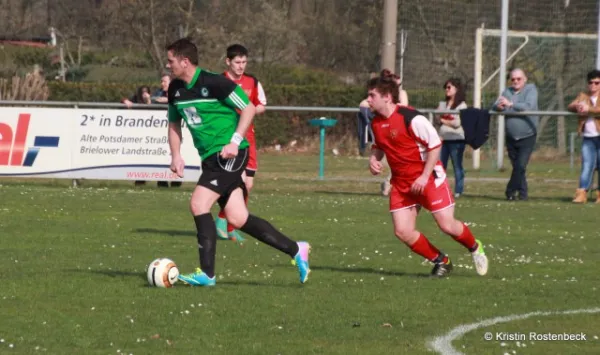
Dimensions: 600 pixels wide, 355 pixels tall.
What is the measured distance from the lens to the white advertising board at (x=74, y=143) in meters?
20.8

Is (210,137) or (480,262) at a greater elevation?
(210,137)

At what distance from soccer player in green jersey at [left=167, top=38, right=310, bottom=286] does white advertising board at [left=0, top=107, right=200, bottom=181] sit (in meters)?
11.2

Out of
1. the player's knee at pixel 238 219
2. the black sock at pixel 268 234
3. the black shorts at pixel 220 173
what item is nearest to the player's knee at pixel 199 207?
the black shorts at pixel 220 173

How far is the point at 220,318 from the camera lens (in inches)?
320

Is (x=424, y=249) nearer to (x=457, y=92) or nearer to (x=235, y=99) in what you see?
(x=235, y=99)

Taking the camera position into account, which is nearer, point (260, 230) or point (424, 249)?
point (260, 230)

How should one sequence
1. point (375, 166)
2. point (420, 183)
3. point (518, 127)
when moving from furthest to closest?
1. point (518, 127)
2. point (375, 166)
3. point (420, 183)

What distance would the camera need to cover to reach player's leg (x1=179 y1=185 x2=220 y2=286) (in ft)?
31.2

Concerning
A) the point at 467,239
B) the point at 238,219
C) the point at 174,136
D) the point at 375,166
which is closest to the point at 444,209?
the point at 467,239

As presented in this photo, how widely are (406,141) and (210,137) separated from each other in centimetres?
175

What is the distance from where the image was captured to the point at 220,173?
9.52 meters

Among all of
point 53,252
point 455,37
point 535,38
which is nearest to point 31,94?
point 455,37

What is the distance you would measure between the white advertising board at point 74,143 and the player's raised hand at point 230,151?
11.5 m

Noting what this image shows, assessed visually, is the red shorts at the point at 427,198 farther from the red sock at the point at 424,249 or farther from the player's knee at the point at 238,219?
the player's knee at the point at 238,219
